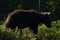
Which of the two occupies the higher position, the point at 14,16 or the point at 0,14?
the point at 14,16

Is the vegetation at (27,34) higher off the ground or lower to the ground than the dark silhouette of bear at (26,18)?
higher

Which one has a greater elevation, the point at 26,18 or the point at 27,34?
the point at 27,34

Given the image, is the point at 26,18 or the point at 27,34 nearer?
the point at 27,34

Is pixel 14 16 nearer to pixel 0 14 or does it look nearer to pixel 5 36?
pixel 5 36

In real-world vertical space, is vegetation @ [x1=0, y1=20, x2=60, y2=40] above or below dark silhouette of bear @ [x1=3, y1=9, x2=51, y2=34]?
above

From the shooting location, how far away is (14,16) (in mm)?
6004

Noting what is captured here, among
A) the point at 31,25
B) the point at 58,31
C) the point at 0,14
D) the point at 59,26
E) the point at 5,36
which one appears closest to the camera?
the point at 5,36

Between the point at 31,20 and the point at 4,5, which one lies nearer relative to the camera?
the point at 31,20

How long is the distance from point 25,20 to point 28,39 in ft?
9.69

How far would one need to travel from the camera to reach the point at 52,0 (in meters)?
12.5

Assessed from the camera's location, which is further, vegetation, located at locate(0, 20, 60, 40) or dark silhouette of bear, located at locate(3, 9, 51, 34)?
dark silhouette of bear, located at locate(3, 9, 51, 34)

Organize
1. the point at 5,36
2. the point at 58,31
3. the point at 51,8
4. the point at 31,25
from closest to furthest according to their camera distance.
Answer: the point at 5,36
the point at 58,31
the point at 31,25
the point at 51,8

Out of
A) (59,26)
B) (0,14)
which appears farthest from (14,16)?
(0,14)

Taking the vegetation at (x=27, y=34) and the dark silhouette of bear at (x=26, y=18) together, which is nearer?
the vegetation at (x=27, y=34)
